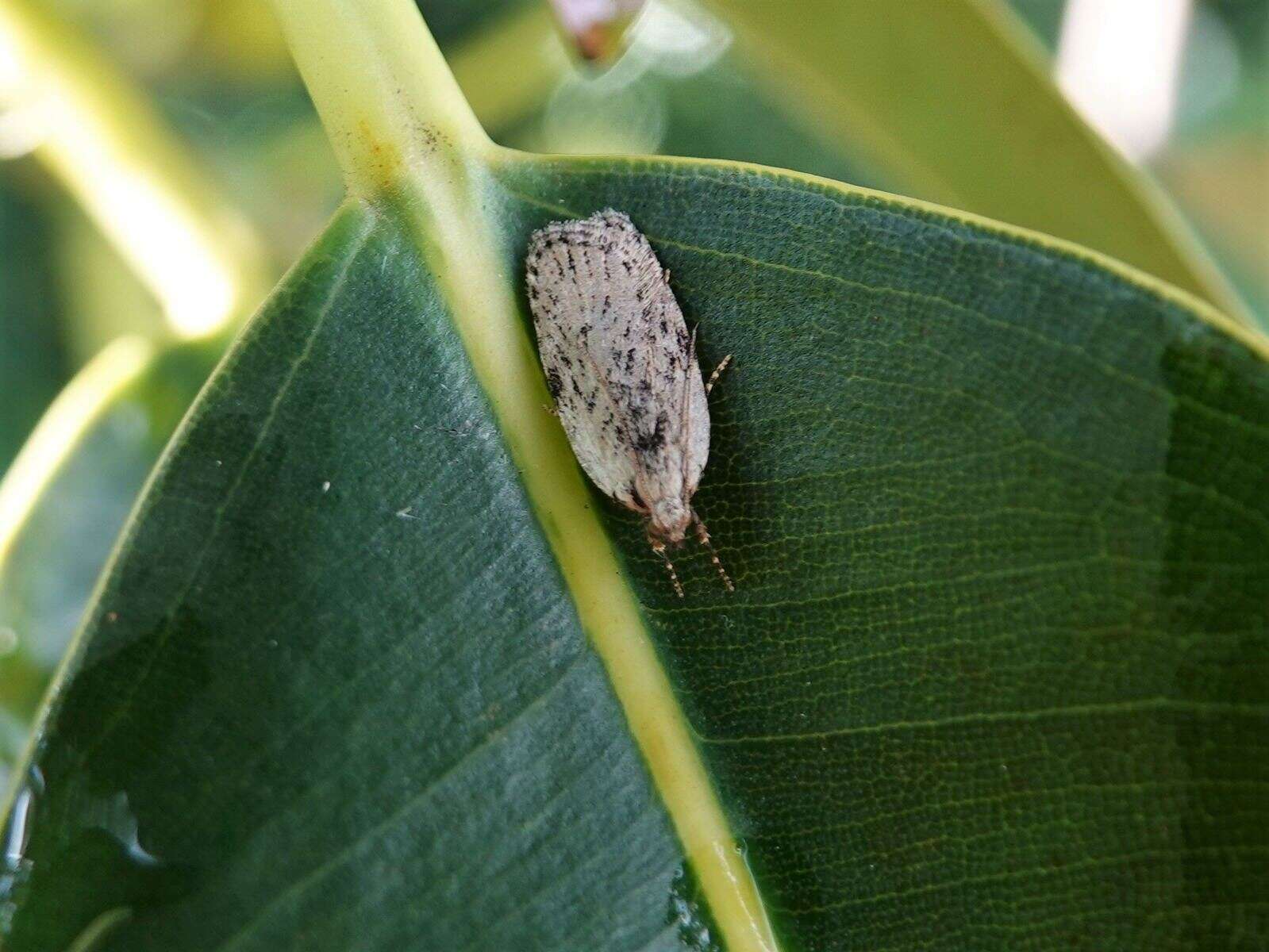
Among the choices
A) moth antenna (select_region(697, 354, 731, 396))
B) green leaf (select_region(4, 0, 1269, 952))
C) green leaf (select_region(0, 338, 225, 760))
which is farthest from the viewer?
green leaf (select_region(0, 338, 225, 760))

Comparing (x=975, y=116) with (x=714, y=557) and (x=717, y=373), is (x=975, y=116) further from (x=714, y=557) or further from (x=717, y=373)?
(x=714, y=557)

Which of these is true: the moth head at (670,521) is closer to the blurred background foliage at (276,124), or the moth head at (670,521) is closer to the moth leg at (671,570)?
the moth leg at (671,570)

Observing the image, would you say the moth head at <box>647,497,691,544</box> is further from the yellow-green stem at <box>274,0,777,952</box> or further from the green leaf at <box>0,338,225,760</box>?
the green leaf at <box>0,338,225,760</box>

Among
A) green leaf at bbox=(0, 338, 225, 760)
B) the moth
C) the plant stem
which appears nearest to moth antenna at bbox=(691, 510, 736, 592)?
the moth

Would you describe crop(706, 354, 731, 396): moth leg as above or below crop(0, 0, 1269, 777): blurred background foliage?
below

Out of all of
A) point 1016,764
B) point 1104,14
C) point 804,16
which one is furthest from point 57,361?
point 1104,14

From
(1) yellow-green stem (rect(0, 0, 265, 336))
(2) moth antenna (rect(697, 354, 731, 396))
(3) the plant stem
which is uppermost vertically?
(1) yellow-green stem (rect(0, 0, 265, 336))

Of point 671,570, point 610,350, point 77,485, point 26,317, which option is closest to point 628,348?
point 610,350
